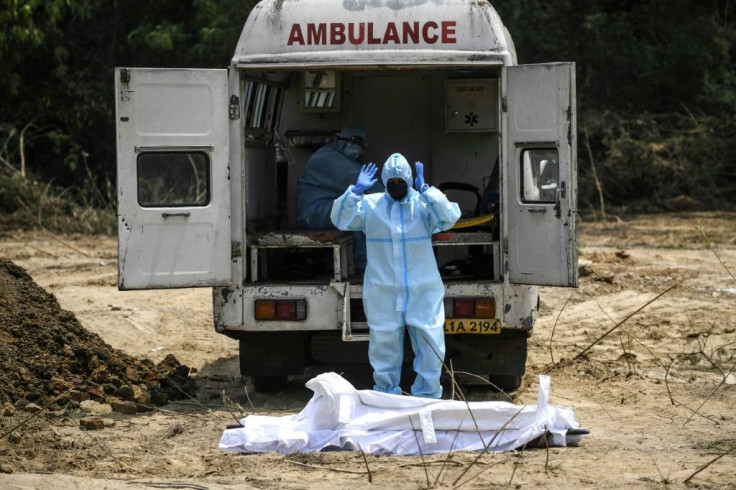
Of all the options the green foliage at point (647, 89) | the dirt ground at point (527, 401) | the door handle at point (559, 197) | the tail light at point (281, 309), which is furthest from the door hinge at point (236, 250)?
the green foliage at point (647, 89)

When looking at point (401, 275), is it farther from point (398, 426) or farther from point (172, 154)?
point (172, 154)

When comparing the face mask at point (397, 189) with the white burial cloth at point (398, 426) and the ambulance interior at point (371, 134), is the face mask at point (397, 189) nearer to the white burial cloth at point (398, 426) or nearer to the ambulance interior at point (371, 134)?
the ambulance interior at point (371, 134)

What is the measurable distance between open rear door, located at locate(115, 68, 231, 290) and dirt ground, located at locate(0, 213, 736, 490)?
0.89 meters

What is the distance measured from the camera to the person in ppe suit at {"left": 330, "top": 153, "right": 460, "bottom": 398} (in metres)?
7.23

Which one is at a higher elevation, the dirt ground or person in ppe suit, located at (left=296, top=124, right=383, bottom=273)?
person in ppe suit, located at (left=296, top=124, right=383, bottom=273)

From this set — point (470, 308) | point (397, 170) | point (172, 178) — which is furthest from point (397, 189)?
point (172, 178)

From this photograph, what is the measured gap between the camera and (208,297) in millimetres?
12336

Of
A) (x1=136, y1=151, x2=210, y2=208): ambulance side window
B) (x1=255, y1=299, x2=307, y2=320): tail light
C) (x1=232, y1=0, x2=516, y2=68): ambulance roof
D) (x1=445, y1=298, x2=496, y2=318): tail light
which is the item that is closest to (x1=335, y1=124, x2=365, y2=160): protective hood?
(x1=232, y1=0, x2=516, y2=68): ambulance roof

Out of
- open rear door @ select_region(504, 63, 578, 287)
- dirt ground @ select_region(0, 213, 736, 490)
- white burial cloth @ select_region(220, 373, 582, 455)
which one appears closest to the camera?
dirt ground @ select_region(0, 213, 736, 490)

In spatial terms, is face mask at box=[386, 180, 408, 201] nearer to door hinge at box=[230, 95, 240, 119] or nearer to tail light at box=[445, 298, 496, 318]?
tail light at box=[445, 298, 496, 318]

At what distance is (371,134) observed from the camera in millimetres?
9891

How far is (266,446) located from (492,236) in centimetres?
233

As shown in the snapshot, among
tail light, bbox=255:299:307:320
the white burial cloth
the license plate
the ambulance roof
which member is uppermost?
the ambulance roof

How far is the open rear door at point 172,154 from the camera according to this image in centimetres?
729
